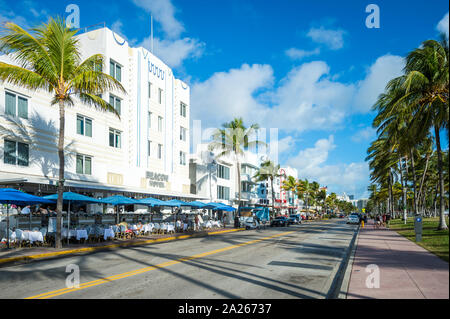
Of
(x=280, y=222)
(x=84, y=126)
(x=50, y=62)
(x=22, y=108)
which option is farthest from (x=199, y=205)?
(x=50, y=62)

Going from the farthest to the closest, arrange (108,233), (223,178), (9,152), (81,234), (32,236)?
(223,178), (9,152), (108,233), (81,234), (32,236)

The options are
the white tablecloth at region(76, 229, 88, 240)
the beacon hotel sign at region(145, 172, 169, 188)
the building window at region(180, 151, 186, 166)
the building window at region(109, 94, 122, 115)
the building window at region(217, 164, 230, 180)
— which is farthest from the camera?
the building window at region(217, 164, 230, 180)

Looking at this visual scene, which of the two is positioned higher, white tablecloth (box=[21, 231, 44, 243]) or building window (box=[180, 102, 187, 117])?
building window (box=[180, 102, 187, 117])

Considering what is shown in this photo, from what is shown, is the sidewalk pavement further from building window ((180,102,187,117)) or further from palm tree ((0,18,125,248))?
building window ((180,102,187,117))

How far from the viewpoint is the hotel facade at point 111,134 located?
2216 centimetres

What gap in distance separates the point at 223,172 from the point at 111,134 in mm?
Answer: 24994

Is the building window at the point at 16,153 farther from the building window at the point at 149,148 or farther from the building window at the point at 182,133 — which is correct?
the building window at the point at 182,133

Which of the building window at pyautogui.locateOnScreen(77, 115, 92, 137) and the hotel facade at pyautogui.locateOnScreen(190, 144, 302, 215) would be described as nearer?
the building window at pyautogui.locateOnScreen(77, 115, 92, 137)

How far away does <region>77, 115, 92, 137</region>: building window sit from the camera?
27.7m

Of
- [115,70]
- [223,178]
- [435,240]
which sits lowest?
[435,240]

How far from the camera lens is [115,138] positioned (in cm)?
3167

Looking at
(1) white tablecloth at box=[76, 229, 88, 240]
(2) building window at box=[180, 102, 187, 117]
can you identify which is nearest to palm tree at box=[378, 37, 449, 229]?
(1) white tablecloth at box=[76, 229, 88, 240]

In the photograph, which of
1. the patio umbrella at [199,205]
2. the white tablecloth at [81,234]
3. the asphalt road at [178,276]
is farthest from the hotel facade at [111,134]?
the asphalt road at [178,276]

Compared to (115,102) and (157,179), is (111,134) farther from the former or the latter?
(157,179)
